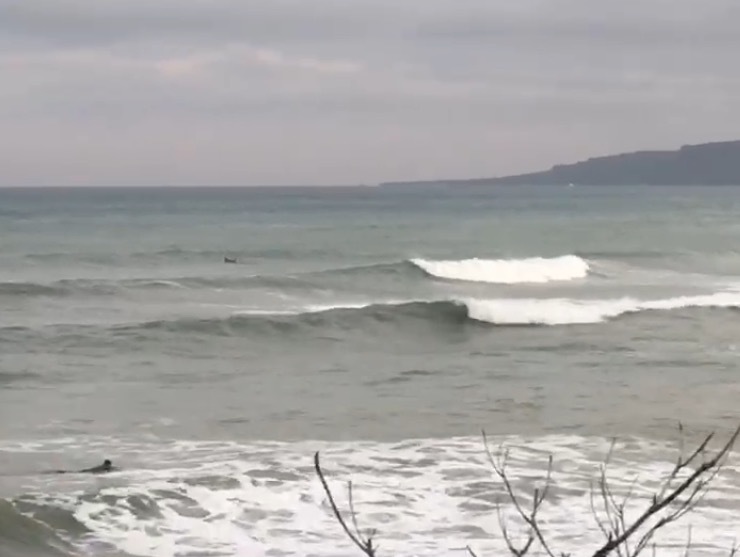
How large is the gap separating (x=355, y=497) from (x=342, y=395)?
5.72m

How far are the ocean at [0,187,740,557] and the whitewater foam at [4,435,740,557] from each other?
32mm

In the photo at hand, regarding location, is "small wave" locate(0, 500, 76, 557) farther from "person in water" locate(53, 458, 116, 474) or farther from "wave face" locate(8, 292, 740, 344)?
"wave face" locate(8, 292, 740, 344)

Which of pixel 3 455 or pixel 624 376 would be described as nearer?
pixel 3 455

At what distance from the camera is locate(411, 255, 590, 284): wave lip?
35125 mm

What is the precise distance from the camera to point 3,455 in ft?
37.3

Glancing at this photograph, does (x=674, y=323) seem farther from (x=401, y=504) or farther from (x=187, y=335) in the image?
(x=401, y=504)

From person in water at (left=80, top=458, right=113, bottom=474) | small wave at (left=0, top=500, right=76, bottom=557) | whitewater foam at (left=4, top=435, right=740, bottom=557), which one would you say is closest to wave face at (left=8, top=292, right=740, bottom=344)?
whitewater foam at (left=4, top=435, right=740, bottom=557)

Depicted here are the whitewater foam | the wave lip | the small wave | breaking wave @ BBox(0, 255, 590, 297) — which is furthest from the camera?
the wave lip

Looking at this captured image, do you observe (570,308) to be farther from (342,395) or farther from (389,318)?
(342,395)

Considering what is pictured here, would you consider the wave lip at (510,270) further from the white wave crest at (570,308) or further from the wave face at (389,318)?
the white wave crest at (570,308)

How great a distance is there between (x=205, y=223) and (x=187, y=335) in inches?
1760

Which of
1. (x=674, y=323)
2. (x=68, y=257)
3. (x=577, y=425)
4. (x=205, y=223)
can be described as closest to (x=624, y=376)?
(x=577, y=425)

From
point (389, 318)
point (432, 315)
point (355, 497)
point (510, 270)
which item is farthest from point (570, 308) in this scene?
point (355, 497)

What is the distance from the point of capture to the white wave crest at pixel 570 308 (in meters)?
24.4
